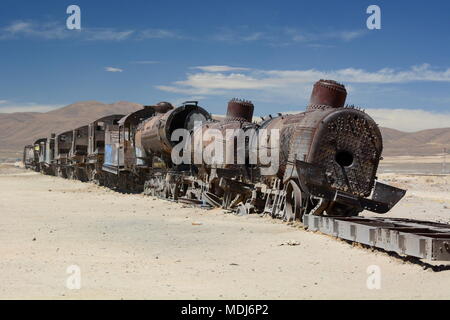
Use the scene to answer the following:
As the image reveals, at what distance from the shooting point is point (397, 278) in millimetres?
8258

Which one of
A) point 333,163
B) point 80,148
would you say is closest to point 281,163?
point 333,163

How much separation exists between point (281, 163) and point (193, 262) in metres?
5.54

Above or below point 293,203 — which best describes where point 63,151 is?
above

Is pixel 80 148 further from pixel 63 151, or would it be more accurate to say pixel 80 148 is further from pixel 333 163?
pixel 333 163

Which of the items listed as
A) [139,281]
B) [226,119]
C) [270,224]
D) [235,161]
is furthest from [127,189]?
[139,281]

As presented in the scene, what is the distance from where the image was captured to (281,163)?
1448cm

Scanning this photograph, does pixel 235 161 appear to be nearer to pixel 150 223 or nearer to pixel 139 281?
pixel 150 223

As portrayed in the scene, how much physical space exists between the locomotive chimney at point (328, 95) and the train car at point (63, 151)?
3290 centimetres

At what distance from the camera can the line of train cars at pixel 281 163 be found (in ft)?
42.7

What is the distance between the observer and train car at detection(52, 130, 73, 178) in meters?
45.7

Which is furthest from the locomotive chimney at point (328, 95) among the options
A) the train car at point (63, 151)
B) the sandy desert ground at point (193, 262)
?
the train car at point (63, 151)

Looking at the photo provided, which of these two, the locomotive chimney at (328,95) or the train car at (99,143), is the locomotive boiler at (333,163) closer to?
the locomotive chimney at (328,95)

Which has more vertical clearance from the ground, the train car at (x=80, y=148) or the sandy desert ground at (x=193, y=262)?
the train car at (x=80, y=148)

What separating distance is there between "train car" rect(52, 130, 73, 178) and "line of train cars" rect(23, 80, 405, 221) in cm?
1838
